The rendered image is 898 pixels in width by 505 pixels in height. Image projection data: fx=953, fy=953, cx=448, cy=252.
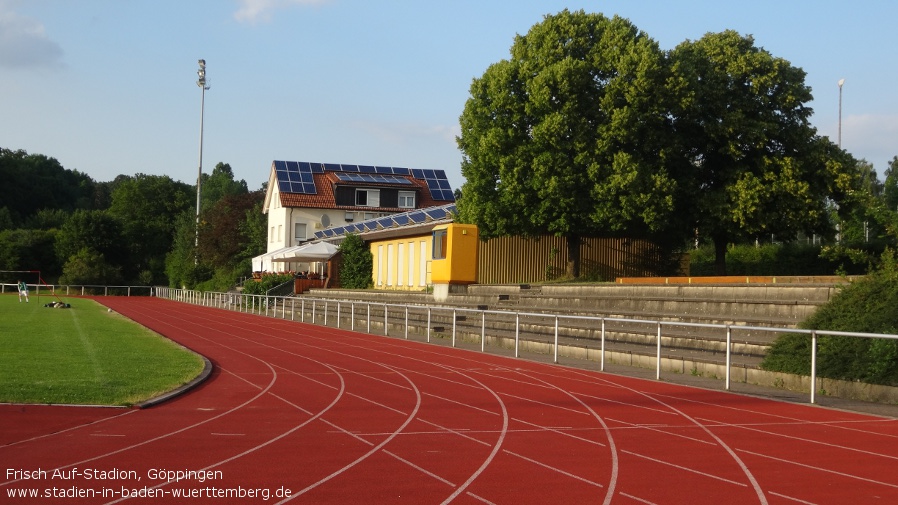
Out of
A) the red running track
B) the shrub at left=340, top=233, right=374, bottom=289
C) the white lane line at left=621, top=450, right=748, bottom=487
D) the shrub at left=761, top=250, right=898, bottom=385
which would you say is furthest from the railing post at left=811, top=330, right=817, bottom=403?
the shrub at left=340, top=233, right=374, bottom=289

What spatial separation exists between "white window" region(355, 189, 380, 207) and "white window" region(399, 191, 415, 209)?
1.82 metres

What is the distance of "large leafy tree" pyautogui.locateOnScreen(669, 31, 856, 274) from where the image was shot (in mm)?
29766

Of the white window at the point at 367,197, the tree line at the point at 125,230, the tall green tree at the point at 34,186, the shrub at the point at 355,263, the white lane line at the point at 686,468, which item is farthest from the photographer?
the tall green tree at the point at 34,186

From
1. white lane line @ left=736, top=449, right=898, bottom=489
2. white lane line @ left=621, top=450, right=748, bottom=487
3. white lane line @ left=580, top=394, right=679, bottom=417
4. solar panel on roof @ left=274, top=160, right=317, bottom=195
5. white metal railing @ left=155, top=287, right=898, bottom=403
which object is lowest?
white lane line @ left=580, top=394, right=679, bottom=417

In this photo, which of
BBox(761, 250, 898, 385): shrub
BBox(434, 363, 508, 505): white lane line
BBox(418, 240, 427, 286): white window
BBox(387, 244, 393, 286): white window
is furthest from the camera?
BBox(387, 244, 393, 286): white window

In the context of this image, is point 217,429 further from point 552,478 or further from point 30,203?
point 30,203

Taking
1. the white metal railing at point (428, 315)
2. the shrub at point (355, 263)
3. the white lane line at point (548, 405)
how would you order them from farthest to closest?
the shrub at point (355, 263), the white metal railing at point (428, 315), the white lane line at point (548, 405)

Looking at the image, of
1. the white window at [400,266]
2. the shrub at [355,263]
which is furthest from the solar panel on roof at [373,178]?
the white window at [400,266]

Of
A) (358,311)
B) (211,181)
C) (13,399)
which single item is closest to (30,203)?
(211,181)

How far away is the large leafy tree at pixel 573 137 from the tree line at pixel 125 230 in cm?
3213

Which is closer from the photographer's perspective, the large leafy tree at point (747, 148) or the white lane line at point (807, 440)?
the white lane line at point (807, 440)

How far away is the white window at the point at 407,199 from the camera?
66125 mm

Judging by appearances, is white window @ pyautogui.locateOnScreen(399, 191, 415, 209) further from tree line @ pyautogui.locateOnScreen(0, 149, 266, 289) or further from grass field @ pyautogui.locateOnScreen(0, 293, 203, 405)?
grass field @ pyautogui.locateOnScreen(0, 293, 203, 405)

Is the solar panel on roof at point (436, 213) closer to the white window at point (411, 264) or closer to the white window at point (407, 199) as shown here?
the white window at point (411, 264)
